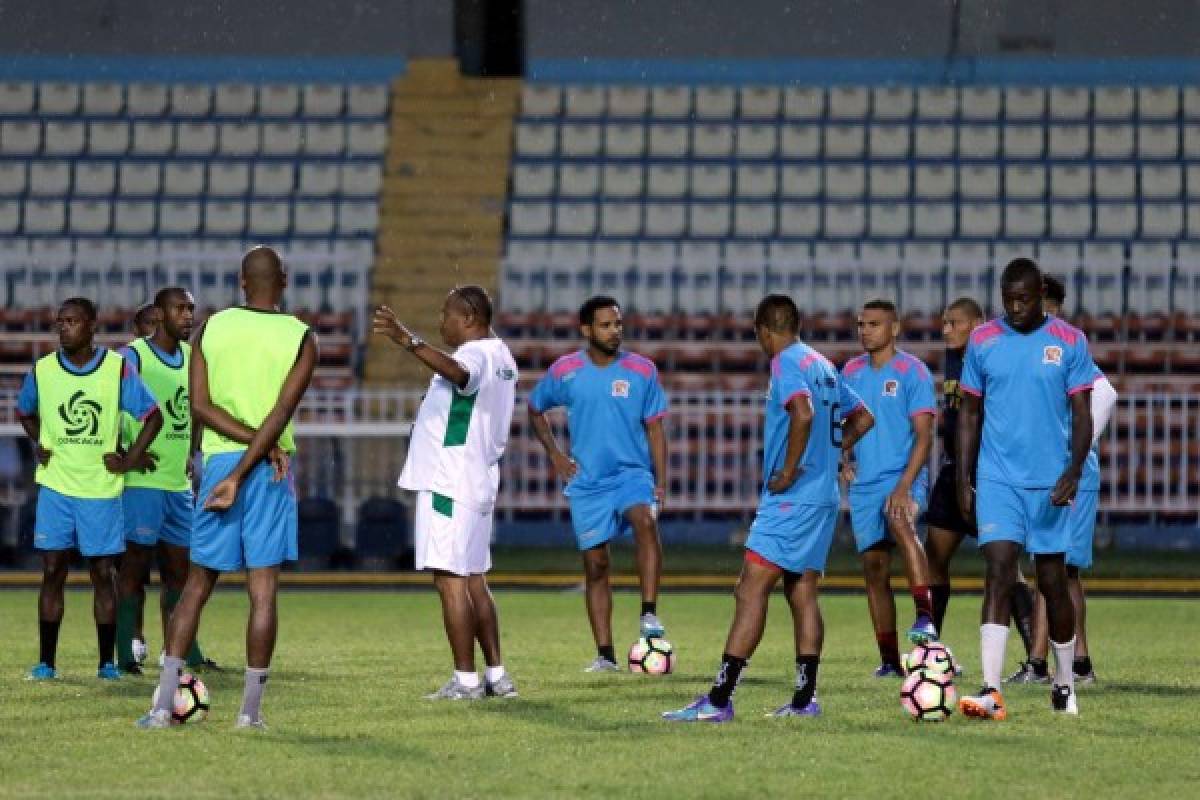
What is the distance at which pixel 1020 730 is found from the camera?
27.9ft

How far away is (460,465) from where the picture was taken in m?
9.48

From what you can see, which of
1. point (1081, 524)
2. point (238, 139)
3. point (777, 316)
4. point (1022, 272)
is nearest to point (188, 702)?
point (777, 316)

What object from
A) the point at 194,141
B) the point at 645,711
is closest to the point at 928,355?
the point at 194,141

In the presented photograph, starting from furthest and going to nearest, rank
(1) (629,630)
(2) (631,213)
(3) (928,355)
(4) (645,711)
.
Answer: (2) (631,213) < (3) (928,355) < (1) (629,630) < (4) (645,711)

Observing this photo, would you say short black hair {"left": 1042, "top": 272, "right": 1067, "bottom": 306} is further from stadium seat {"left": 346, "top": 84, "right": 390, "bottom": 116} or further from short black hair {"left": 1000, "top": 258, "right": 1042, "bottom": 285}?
stadium seat {"left": 346, "top": 84, "right": 390, "bottom": 116}

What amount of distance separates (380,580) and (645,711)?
34.2 ft

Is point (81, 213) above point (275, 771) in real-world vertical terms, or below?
above

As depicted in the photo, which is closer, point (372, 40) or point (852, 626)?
point (852, 626)

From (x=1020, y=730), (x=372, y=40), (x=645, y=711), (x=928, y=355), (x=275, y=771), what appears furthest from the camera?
(x=372, y=40)

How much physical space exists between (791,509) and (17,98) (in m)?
23.4

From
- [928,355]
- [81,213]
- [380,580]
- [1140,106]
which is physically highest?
[1140,106]

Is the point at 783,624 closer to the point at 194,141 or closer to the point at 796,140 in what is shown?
the point at 796,140

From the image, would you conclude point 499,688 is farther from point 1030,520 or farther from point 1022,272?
point 1022,272

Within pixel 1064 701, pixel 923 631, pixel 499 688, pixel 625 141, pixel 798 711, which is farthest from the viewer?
pixel 625 141
